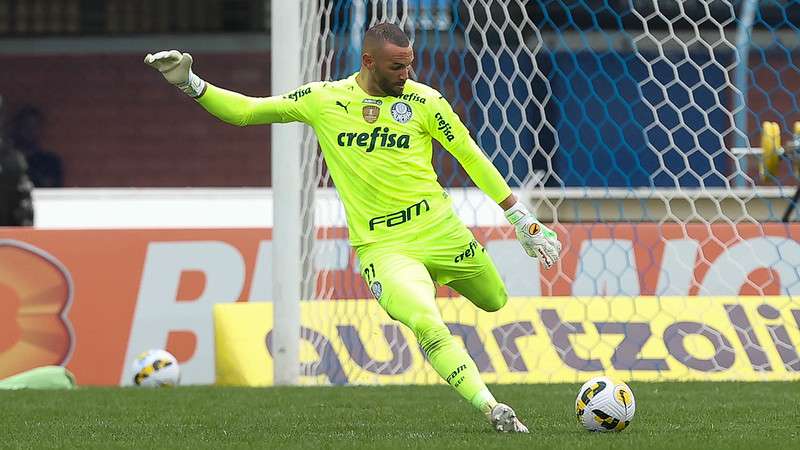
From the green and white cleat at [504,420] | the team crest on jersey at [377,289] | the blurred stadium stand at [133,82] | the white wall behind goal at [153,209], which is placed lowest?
the blurred stadium stand at [133,82]

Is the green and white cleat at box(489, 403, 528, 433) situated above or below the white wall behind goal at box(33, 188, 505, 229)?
above

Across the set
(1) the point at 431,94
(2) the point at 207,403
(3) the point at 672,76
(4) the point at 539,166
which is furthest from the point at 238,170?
(1) the point at 431,94

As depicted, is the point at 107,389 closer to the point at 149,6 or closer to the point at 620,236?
the point at 620,236

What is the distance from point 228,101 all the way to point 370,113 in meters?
0.69

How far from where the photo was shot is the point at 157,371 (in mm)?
10742

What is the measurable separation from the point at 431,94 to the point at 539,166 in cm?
856

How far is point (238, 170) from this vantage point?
22094mm

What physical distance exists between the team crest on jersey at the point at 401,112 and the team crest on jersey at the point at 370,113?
0.26 feet

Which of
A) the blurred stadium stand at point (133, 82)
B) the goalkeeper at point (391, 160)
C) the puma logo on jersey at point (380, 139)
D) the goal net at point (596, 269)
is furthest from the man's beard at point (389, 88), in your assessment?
the blurred stadium stand at point (133, 82)

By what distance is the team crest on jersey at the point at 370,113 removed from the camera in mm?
7203

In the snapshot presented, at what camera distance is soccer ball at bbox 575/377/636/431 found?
21.9 ft

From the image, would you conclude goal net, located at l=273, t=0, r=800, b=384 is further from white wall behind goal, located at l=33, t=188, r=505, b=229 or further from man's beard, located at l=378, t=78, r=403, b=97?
man's beard, located at l=378, t=78, r=403, b=97

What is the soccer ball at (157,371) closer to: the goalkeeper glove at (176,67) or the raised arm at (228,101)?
the raised arm at (228,101)

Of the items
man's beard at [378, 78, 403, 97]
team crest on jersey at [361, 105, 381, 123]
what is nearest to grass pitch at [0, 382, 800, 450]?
team crest on jersey at [361, 105, 381, 123]
